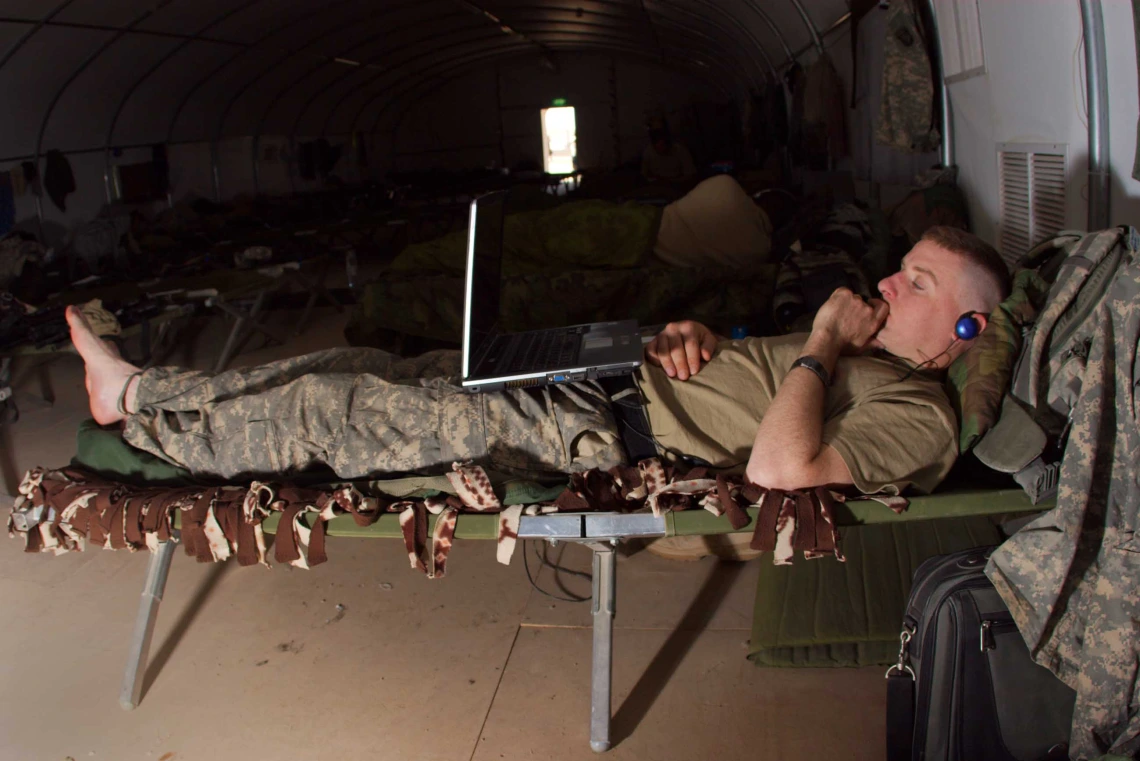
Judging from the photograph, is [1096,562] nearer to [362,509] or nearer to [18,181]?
[362,509]

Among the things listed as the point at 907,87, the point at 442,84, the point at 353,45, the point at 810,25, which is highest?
the point at 442,84

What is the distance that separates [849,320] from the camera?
221 cm

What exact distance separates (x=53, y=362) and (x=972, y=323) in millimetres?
6226

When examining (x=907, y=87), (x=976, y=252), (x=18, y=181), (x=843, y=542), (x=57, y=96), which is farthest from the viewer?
(x=57, y=96)

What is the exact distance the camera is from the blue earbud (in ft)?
7.10

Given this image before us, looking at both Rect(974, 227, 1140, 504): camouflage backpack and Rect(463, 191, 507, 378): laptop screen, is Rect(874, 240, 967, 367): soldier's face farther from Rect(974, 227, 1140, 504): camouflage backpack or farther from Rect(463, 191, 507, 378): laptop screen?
Rect(463, 191, 507, 378): laptop screen

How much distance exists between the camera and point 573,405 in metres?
2.30

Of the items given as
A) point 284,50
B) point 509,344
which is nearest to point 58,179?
point 284,50

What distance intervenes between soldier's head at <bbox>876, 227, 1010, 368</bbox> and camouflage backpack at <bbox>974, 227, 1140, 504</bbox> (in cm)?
21

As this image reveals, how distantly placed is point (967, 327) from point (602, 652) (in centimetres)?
122

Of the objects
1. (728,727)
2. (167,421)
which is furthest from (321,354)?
(728,727)

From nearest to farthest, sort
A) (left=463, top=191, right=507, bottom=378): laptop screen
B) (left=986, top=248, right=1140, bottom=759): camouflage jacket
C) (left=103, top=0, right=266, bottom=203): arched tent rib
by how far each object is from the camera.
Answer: (left=986, top=248, right=1140, bottom=759): camouflage jacket, (left=463, top=191, right=507, bottom=378): laptop screen, (left=103, top=0, right=266, bottom=203): arched tent rib

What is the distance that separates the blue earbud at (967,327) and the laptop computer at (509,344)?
81cm

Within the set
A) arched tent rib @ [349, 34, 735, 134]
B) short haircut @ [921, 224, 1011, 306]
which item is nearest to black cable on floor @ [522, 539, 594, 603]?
short haircut @ [921, 224, 1011, 306]
